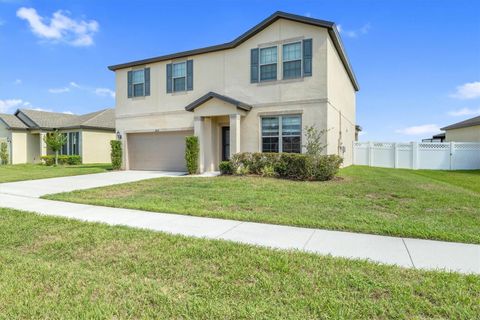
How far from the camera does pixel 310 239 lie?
15.5 feet

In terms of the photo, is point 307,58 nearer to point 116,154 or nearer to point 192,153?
point 192,153

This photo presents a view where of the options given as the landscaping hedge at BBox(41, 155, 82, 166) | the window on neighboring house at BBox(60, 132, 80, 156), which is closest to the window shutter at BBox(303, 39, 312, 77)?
the landscaping hedge at BBox(41, 155, 82, 166)

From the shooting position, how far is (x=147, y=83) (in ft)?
56.1

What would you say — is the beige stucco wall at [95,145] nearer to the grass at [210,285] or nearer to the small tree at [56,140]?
the small tree at [56,140]

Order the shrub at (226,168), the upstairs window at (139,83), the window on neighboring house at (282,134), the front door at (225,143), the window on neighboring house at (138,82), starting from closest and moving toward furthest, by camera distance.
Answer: the shrub at (226,168) → the window on neighboring house at (282,134) → the front door at (225,143) → the upstairs window at (139,83) → the window on neighboring house at (138,82)

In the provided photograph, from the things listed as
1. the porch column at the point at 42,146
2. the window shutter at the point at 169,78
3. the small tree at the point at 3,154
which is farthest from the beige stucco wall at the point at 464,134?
the small tree at the point at 3,154

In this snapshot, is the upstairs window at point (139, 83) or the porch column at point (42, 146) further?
the porch column at point (42, 146)

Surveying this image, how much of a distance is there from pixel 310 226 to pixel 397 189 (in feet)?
17.5

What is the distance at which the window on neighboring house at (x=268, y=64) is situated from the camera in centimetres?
1368

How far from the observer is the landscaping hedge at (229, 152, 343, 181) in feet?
36.0

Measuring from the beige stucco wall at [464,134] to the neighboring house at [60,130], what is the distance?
1228 inches

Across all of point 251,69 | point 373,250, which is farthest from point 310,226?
point 251,69

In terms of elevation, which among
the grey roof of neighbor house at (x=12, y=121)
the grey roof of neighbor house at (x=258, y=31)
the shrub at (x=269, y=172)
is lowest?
the shrub at (x=269, y=172)

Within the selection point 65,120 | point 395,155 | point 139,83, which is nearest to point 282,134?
point 139,83
